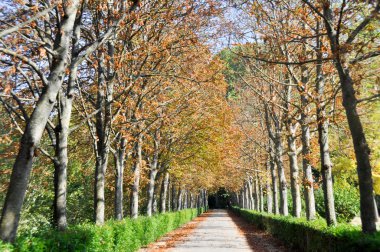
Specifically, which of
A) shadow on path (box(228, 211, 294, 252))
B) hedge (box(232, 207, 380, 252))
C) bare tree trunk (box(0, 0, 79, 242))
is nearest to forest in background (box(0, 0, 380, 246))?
bare tree trunk (box(0, 0, 79, 242))

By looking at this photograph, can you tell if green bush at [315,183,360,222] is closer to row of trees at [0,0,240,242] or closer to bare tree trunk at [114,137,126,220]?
row of trees at [0,0,240,242]

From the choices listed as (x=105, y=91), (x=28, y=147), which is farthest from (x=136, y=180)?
(x=28, y=147)

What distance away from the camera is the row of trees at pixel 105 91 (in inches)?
265

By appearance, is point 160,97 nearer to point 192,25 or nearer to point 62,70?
Answer: point 192,25

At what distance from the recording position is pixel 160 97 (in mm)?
17719

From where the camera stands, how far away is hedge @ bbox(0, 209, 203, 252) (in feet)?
17.9

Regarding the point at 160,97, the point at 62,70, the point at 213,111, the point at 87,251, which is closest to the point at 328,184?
the point at 87,251

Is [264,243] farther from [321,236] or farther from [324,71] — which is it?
[324,71]

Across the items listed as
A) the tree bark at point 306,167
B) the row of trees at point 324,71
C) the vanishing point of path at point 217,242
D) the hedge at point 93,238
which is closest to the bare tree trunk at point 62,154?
the hedge at point 93,238

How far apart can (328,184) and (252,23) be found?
339 inches

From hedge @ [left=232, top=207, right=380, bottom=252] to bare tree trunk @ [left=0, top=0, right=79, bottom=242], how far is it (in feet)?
18.2

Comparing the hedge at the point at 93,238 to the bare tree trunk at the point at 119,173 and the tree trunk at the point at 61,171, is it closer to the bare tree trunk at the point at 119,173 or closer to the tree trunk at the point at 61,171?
the tree trunk at the point at 61,171

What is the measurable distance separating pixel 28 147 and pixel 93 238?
3.15 meters

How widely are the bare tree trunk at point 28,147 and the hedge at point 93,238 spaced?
316 mm
